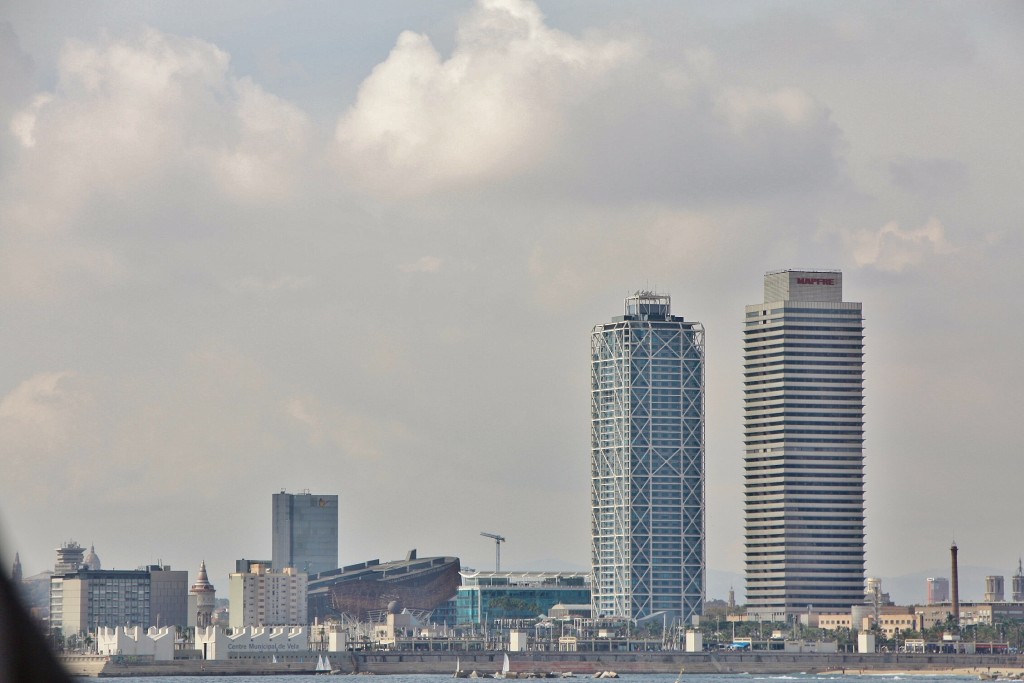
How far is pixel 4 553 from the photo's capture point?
8.03 feet

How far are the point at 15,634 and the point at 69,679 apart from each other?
9 cm

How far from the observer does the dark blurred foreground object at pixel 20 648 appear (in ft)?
8.00

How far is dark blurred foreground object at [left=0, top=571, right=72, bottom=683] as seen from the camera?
2438 millimetres

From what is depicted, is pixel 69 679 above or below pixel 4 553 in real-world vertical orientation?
below

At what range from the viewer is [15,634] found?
2.47 metres

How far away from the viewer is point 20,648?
2.47 meters

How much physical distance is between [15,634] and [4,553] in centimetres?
11

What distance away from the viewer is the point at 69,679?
8.24ft

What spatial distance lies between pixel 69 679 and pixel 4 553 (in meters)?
0.19
